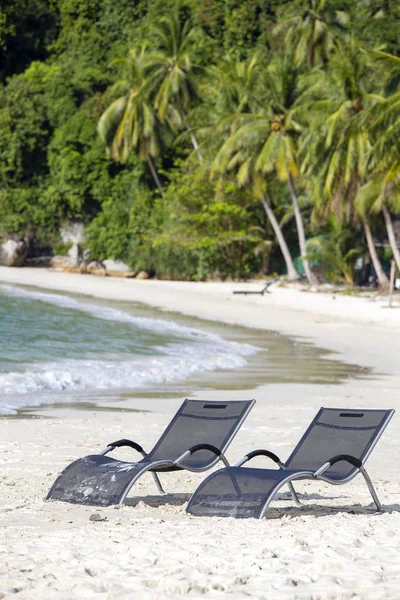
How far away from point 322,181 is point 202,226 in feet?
32.0

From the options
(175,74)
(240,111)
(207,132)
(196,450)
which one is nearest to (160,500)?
(196,450)

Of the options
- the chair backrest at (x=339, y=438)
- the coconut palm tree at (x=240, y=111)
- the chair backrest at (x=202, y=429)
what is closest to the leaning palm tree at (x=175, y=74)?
the coconut palm tree at (x=240, y=111)

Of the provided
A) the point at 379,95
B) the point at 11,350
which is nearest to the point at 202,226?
the point at 379,95

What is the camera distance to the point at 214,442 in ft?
18.2

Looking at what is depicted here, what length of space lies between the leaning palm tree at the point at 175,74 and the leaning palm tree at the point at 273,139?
20.0 ft

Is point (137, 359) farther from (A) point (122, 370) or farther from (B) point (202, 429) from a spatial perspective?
(B) point (202, 429)

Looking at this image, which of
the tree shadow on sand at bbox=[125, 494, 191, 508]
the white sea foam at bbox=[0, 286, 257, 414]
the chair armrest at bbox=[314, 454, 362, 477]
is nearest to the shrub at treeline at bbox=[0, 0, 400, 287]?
the white sea foam at bbox=[0, 286, 257, 414]

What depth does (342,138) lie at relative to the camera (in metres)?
27.8

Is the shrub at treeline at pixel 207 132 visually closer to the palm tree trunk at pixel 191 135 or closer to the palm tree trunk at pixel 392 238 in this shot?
the palm tree trunk at pixel 392 238

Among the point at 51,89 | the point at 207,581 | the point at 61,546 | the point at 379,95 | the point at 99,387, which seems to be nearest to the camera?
the point at 207,581

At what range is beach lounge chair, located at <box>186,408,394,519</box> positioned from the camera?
4.89 meters

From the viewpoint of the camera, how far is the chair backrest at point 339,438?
516 centimetres

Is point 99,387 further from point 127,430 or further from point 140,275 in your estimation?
point 140,275

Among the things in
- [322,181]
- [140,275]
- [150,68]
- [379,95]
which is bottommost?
[140,275]
